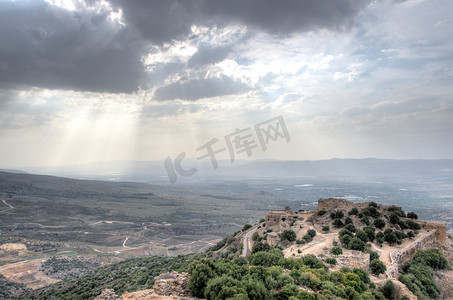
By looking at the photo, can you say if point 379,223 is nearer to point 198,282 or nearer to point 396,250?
point 396,250

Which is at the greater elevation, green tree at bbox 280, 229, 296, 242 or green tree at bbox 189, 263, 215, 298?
green tree at bbox 189, 263, 215, 298

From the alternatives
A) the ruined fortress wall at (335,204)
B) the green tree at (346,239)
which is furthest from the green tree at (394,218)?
the green tree at (346,239)

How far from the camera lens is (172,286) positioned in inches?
595

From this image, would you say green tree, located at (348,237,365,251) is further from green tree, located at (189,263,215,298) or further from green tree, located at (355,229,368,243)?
green tree, located at (189,263,215,298)

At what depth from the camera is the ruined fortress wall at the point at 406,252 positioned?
2443 cm

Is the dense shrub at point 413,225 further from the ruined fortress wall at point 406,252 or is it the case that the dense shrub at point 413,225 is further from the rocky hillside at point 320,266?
the ruined fortress wall at point 406,252

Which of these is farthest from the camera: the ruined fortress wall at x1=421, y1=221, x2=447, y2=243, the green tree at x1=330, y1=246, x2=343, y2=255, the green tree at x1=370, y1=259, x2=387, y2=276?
the ruined fortress wall at x1=421, y1=221, x2=447, y2=243

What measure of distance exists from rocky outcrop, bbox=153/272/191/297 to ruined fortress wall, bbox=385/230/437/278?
18.3 metres

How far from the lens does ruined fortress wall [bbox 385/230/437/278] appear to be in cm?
2443

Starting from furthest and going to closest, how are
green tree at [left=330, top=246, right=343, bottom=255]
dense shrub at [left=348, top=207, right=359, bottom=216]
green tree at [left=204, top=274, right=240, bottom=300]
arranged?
dense shrub at [left=348, top=207, right=359, bottom=216], green tree at [left=330, top=246, right=343, bottom=255], green tree at [left=204, top=274, right=240, bottom=300]

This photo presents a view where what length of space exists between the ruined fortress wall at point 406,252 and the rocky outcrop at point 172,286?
1832 cm

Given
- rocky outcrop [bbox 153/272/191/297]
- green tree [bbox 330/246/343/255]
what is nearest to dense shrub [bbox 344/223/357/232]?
green tree [bbox 330/246/343/255]

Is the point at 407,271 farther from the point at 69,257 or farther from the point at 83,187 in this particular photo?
the point at 83,187

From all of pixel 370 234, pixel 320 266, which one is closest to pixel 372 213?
pixel 370 234
